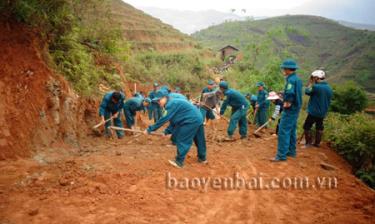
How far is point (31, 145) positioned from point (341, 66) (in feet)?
210

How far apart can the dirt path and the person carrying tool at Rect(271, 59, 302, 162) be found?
391mm

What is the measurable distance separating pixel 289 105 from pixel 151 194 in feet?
11.2

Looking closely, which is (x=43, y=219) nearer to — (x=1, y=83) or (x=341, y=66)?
(x=1, y=83)

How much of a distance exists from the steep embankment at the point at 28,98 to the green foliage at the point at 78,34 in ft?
1.48

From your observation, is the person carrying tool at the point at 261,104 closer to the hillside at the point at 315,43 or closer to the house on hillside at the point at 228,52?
the hillside at the point at 315,43

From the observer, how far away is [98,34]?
966cm

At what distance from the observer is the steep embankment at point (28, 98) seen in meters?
5.34

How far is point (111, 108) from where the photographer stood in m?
8.05

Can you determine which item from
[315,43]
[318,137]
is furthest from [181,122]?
[315,43]

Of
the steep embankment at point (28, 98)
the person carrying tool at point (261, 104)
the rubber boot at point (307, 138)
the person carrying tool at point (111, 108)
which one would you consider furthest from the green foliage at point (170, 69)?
the rubber boot at point (307, 138)

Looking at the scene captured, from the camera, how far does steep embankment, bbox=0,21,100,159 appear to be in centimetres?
534

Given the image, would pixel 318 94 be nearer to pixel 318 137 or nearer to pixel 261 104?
pixel 318 137

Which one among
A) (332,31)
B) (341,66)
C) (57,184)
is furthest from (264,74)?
(332,31)

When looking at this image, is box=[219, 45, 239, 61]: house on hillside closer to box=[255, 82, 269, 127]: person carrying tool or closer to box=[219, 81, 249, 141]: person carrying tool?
box=[255, 82, 269, 127]: person carrying tool
